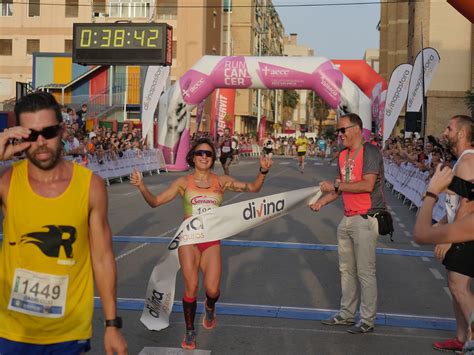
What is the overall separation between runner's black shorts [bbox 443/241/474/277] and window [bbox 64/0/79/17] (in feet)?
194

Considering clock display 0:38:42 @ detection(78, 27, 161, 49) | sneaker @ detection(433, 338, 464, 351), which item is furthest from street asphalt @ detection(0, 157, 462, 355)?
clock display 0:38:42 @ detection(78, 27, 161, 49)

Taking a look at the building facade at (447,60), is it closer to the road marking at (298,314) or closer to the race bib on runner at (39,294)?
the road marking at (298,314)

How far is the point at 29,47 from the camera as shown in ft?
200

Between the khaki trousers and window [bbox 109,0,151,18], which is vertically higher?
window [bbox 109,0,151,18]

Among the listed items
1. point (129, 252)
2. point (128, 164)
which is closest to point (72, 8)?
point (128, 164)

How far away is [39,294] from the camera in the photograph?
3432 mm

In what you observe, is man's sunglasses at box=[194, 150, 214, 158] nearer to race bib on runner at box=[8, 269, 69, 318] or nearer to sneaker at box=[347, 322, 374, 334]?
sneaker at box=[347, 322, 374, 334]

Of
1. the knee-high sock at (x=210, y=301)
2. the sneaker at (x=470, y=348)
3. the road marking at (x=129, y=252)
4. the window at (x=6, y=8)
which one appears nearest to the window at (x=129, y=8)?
the window at (x=6, y=8)

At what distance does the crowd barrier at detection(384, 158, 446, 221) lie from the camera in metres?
15.1

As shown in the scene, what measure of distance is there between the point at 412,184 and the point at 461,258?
14.9 metres

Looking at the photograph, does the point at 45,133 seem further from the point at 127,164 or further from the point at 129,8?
the point at 129,8

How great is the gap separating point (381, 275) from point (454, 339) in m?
3.33

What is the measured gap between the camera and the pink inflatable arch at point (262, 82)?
2691 cm

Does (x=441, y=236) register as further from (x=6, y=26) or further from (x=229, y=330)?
(x=6, y=26)
